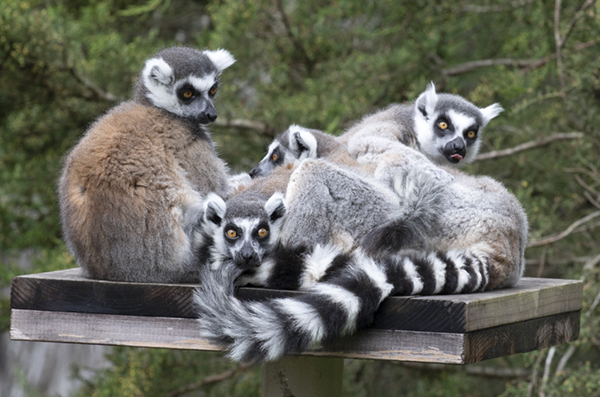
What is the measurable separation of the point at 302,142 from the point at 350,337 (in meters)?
1.20

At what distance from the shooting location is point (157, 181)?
2373 mm

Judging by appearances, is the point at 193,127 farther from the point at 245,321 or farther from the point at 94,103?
the point at 94,103

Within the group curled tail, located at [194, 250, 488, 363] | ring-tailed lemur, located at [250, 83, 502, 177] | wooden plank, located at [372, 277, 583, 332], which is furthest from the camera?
ring-tailed lemur, located at [250, 83, 502, 177]

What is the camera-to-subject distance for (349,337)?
204 cm

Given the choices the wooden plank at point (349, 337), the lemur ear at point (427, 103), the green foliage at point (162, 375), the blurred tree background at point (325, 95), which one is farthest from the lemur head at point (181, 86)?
the green foliage at point (162, 375)

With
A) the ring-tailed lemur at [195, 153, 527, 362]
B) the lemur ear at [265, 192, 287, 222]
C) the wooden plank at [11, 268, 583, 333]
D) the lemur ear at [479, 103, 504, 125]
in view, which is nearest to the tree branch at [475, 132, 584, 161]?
the lemur ear at [479, 103, 504, 125]

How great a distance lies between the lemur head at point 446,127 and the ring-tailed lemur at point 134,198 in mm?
1313

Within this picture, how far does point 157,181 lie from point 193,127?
0.39 meters

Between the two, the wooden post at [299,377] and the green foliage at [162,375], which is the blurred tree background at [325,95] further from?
the wooden post at [299,377]

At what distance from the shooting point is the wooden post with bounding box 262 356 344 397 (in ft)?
8.36

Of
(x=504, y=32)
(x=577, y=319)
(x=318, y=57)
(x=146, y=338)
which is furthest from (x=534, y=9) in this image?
(x=146, y=338)

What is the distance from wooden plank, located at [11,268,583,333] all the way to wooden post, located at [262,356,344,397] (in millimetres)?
591

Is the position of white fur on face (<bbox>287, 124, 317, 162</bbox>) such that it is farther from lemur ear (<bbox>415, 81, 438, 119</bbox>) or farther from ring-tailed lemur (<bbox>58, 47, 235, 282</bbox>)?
lemur ear (<bbox>415, 81, 438, 119</bbox>)

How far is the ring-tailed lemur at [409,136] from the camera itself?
3010 millimetres
